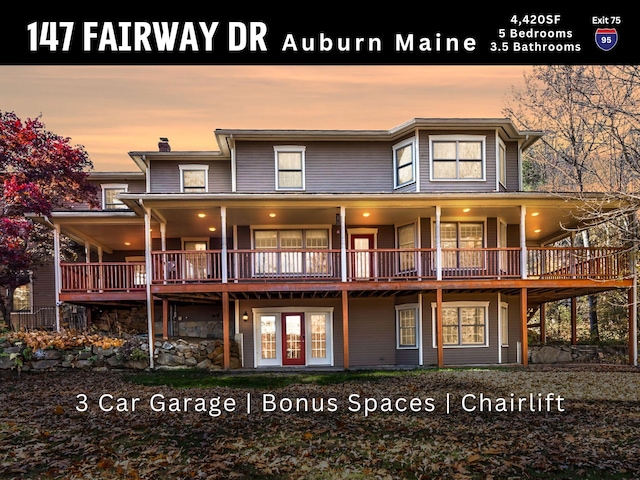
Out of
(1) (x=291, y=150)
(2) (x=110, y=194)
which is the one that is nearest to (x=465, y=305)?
(1) (x=291, y=150)

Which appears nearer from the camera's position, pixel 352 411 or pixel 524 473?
pixel 524 473

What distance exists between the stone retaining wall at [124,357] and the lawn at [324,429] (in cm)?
172

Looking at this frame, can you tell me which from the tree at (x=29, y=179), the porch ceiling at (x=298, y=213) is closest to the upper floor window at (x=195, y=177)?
the porch ceiling at (x=298, y=213)

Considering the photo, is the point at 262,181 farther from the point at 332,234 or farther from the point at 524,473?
the point at 524,473

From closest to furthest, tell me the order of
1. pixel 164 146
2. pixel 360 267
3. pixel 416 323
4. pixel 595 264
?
pixel 595 264 → pixel 416 323 → pixel 360 267 → pixel 164 146

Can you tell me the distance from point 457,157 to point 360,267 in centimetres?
521

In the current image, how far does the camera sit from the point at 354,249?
58.6 ft

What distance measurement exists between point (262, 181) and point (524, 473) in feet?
48.2

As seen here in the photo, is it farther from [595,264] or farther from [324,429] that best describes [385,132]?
[324,429]

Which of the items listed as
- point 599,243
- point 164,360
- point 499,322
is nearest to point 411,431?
point 164,360

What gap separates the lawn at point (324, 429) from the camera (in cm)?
647

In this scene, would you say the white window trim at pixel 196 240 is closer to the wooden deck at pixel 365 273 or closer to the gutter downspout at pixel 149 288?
the wooden deck at pixel 365 273

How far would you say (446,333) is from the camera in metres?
18.2

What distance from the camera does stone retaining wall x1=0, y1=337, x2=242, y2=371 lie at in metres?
14.8
